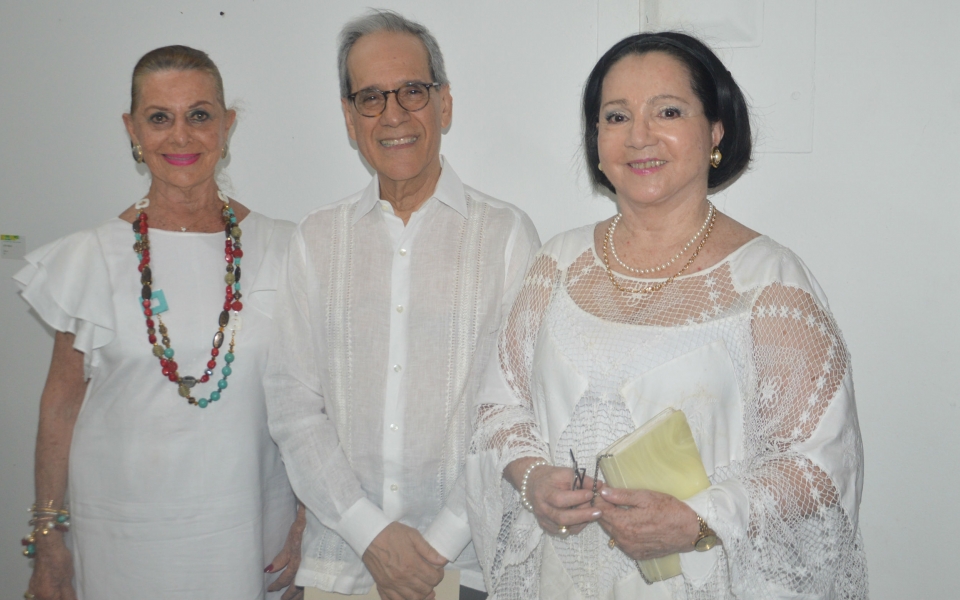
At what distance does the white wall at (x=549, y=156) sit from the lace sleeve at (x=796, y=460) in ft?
2.40

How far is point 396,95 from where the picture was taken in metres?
2.00

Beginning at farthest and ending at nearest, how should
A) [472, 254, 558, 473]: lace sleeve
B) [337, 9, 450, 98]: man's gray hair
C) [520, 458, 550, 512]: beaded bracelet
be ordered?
1. [337, 9, 450, 98]: man's gray hair
2. [472, 254, 558, 473]: lace sleeve
3. [520, 458, 550, 512]: beaded bracelet

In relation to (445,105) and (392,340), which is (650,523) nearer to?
(392,340)

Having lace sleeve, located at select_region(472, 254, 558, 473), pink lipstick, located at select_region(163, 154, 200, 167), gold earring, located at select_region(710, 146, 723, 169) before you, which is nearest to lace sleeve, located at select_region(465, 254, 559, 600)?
lace sleeve, located at select_region(472, 254, 558, 473)

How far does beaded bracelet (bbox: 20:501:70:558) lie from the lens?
2.16 m

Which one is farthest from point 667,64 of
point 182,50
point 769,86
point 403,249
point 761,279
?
point 182,50

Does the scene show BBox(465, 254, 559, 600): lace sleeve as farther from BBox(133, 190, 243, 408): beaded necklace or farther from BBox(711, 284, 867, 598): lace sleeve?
BBox(133, 190, 243, 408): beaded necklace

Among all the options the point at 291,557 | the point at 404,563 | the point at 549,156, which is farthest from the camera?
the point at 549,156

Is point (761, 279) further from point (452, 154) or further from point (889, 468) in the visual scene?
point (452, 154)

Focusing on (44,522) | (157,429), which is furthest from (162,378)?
(44,522)

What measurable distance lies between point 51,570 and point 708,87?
6.94 feet

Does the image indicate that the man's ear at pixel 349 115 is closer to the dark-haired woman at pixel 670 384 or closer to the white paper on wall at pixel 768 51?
the dark-haired woman at pixel 670 384

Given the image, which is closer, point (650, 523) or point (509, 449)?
point (650, 523)

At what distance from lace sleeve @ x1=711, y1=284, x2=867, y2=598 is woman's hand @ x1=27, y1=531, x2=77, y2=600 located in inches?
70.6
